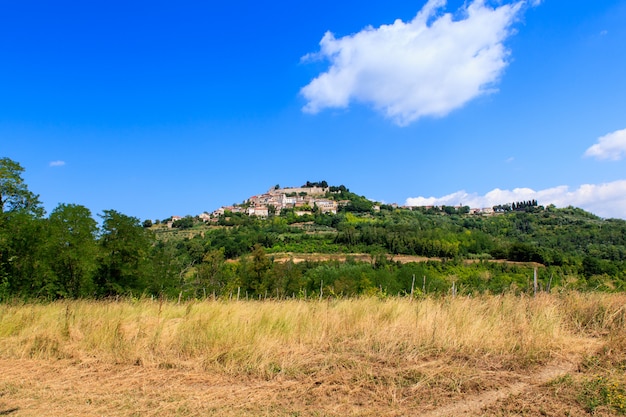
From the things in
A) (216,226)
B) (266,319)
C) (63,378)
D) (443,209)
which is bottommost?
(63,378)

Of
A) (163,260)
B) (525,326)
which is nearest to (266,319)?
(525,326)

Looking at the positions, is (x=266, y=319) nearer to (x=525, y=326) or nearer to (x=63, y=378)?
(x=63, y=378)

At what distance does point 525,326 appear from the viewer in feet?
18.0

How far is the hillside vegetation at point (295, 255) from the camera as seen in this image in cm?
1823

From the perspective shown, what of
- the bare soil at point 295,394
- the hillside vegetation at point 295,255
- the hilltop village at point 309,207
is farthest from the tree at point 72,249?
the hilltop village at point 309,207

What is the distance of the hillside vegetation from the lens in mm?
18234

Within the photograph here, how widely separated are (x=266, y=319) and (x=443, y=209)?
188 metres

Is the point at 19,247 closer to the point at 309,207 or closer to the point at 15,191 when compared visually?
the point at 15,191

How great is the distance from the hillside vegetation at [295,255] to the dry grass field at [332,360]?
160cm

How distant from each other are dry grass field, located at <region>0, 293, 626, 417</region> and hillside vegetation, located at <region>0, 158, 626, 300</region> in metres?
1.60

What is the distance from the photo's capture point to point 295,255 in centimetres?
8425

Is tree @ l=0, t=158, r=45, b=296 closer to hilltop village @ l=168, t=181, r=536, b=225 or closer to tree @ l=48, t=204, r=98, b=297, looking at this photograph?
tree @ l=48, t=204, r=98, b=297

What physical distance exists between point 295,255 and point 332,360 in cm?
8014

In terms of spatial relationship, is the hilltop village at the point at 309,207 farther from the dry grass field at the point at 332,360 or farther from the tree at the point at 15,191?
the dry grass field at the point at 332,360
